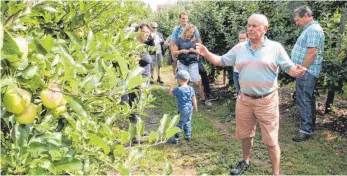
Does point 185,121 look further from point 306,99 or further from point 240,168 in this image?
point 306,99

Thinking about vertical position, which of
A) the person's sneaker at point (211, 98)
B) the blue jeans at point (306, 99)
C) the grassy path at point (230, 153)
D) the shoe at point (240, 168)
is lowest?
the person's sneaker at point (211, 98)

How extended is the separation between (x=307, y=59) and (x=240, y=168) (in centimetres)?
160

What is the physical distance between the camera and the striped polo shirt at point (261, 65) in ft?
11.9

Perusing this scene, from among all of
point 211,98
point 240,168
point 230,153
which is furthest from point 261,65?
point 211,98

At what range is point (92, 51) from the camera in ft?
5.40

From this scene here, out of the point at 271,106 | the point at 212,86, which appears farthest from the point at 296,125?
the point at 212,86

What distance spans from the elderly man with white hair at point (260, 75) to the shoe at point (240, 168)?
45 cm

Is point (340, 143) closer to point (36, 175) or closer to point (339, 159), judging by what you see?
point (339, 159)

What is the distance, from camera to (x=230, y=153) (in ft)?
15.8

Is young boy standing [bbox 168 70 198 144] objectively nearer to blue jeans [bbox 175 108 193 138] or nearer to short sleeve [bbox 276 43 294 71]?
blue jeans [bbox 175 108 193 138]

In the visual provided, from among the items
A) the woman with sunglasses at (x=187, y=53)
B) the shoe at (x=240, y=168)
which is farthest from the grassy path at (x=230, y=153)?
the woman with sunglasses at (x=187, y=53)

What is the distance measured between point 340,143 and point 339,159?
518 mm

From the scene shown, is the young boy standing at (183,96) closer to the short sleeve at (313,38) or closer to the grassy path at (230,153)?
the grassy path at (230,153)

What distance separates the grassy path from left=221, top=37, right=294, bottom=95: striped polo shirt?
109cm
